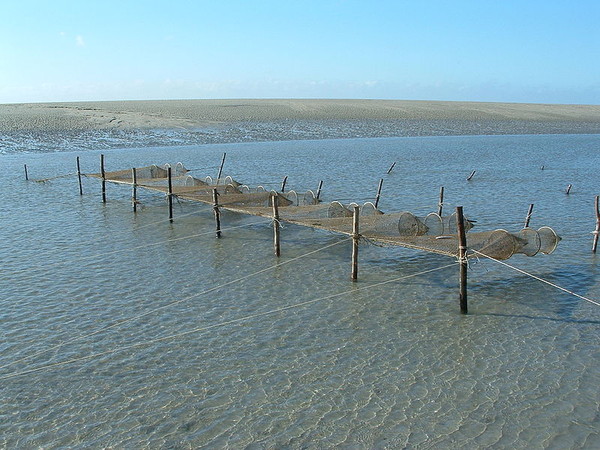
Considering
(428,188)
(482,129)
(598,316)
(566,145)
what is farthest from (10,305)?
(482,129)

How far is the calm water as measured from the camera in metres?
7.55

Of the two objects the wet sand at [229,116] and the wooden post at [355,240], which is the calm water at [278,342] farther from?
the wet sand at [229,116]

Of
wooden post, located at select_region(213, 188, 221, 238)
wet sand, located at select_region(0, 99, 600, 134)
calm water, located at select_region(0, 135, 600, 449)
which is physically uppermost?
wet sand, located at select_region(0, 99, 600, 134)

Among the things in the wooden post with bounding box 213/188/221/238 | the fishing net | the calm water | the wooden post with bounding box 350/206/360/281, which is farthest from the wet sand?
the wooden post with bounding box 350/206/360/281

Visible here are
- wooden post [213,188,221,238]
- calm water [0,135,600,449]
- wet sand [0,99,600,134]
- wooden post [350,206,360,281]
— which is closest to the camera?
calm water [0,135,600,449]

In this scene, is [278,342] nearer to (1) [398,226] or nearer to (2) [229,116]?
(1) [398,226]

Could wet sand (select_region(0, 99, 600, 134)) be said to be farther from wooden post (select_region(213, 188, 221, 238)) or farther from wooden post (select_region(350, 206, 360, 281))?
wooden post (select_region(350, 206, 360, 281))

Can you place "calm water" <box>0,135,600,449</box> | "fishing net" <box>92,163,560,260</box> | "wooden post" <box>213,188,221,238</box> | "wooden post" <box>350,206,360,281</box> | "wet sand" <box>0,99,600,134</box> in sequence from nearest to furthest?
"calm water" <box>0,135,600,449</box>, "fishing net" <box>92,163,560,260</box>, "wooden post" <box>350,206,360,281</box>, "wooden post" <box>213,188,221,238</box>, "wet sand" <box>0,99,600,134</box>

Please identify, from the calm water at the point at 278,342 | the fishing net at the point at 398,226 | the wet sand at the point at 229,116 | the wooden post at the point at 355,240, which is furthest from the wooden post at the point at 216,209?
the wet sand at the point at 229,116

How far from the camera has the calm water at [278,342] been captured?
7555 millimetres

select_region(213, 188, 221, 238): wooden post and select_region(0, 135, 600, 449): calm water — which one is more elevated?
select_region(213, 188, 221, 238): wooden post

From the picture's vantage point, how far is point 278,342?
9984 mm

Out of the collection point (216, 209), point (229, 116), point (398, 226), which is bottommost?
point (216, 209)

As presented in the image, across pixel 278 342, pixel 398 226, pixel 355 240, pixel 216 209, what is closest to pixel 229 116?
pixel 216 209
